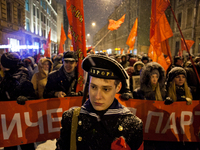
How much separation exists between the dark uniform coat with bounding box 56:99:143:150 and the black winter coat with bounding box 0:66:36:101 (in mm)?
1823

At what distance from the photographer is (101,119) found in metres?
1.34

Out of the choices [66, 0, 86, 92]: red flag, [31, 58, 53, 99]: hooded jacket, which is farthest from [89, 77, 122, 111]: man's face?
[31, 58, 53, 99]: hooded jacket

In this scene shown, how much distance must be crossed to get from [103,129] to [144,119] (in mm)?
1659

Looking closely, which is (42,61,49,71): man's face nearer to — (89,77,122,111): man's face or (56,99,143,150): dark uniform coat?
(56,99,143,150): dark uniform coat

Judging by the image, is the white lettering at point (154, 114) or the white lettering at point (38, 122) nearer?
the white lettering at point (38, 122)

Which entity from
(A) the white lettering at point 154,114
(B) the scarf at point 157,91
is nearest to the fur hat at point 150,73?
(B) the scarf at point 157,91

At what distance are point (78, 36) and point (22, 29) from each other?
21.2 metres

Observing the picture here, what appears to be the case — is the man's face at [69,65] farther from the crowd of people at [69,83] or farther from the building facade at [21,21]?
the building facade at [21,21]

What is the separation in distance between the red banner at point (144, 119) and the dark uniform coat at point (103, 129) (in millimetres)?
1472

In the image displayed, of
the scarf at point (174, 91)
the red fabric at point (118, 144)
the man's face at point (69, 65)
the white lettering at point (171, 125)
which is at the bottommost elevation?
the white lettering at point (171, 125)

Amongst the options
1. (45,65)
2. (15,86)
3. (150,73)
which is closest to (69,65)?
(15,86)

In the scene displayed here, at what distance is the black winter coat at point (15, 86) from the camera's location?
2.73 meters

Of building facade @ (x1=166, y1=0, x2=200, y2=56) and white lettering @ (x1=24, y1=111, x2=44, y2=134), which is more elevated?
building facade @ (x1=166, y1=0, x2=200, y2=56)

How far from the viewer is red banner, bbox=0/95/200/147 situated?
258 centimetres
